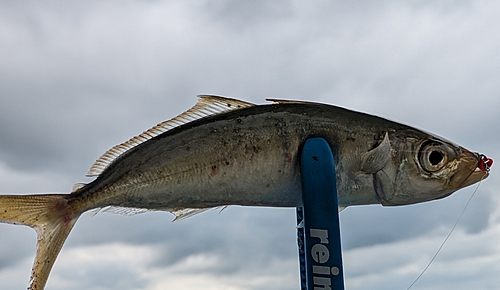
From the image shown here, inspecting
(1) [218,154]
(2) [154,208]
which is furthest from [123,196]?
(1) [218,154]

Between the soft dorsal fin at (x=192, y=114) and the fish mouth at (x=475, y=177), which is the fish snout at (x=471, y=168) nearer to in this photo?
the fish mouth at (x=475, y=177)

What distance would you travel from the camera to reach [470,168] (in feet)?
13.9

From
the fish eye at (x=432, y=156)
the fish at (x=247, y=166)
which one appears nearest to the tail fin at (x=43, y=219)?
the fish at (x=247, y=166)

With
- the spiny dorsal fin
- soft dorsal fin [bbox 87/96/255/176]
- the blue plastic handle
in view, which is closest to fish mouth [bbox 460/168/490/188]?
the blue plastic handle

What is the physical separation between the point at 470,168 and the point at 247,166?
1.79 m

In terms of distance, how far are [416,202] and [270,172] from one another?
1.26 m

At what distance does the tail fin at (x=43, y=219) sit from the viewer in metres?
3.70

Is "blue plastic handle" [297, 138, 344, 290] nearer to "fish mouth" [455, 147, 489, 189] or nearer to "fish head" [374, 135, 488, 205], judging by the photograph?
"fish head" [374, 135, 488, 205]

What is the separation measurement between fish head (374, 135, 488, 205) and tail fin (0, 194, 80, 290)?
7.70ft

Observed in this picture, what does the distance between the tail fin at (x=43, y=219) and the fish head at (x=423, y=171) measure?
92.5 inches

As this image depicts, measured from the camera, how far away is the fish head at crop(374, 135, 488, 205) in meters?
4.13

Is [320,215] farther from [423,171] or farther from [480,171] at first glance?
[480,171]

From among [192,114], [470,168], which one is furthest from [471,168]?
[192,114]

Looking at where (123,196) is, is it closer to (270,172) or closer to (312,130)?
(270,172)
